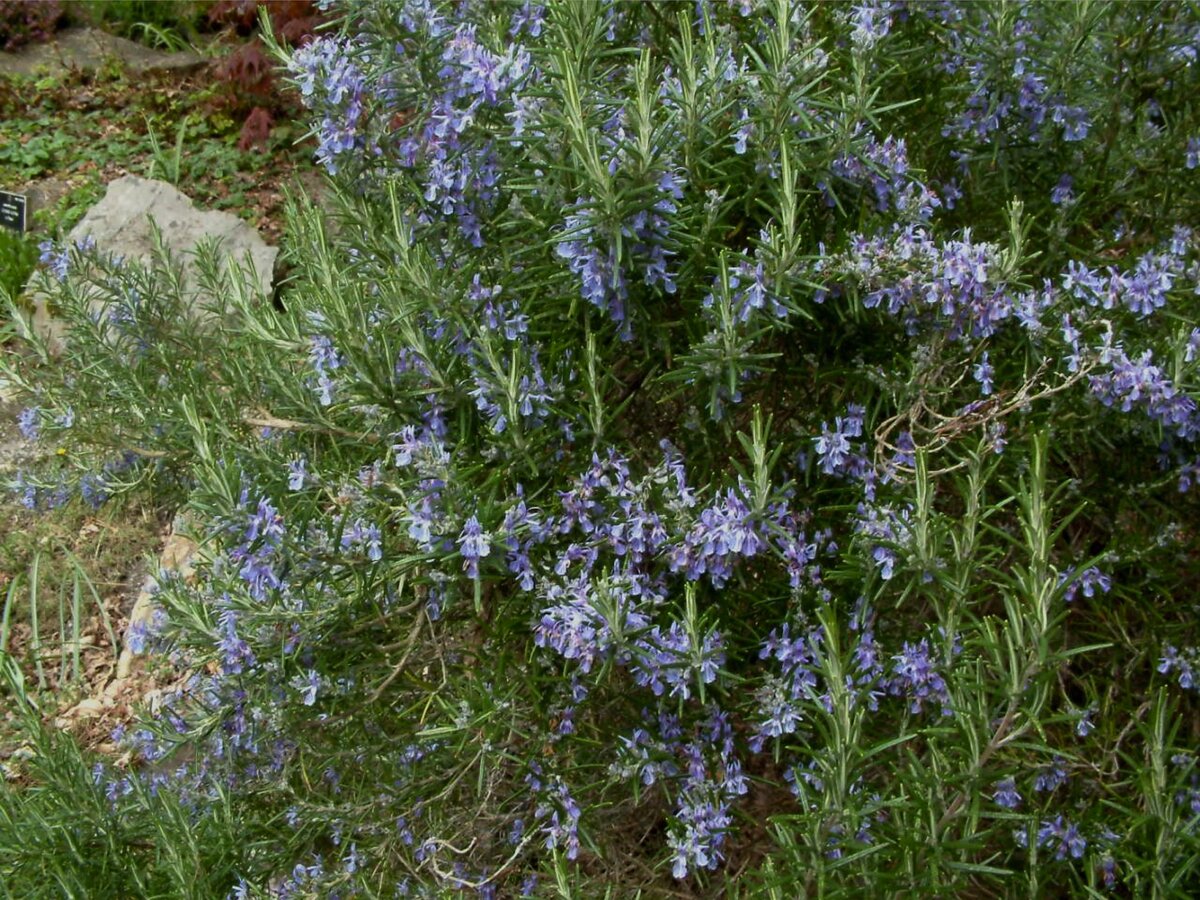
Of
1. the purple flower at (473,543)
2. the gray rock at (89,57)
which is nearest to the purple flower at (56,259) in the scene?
the purple flower at (473,543)

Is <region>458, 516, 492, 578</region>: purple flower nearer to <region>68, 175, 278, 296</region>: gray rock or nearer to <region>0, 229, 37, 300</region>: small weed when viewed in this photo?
<region>68, 175, 278, 296</region>: gray rock

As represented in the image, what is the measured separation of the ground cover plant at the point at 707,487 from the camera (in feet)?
5.72

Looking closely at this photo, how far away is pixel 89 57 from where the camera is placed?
289 inches

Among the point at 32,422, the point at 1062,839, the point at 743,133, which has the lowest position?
the point at 1062,839

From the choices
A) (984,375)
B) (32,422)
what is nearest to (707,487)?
(984,375)

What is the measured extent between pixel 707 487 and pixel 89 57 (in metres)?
7.00

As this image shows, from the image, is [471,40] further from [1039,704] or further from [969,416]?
[1039,704]

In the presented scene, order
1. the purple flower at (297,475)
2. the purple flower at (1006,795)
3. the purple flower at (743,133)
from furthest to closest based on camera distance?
1. the purple flower at (297,475)
2. the purple flower at (743,133)
3. the purple flower at (1006,795)

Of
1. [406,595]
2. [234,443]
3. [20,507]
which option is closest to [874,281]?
[406,595]

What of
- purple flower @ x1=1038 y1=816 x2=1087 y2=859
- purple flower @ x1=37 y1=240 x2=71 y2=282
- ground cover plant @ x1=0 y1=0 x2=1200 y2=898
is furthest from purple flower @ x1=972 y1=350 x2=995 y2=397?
purple flower @ x1=37 y1=240 x2=71 y2=282

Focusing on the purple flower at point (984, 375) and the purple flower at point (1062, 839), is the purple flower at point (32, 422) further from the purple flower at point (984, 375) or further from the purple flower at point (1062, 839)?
the purple flower at point (1062, 839)

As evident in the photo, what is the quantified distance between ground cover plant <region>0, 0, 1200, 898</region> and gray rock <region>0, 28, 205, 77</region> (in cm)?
561

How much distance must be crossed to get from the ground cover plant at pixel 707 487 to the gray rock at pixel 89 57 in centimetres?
561

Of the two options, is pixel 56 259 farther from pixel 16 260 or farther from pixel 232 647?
pixel 16 260
